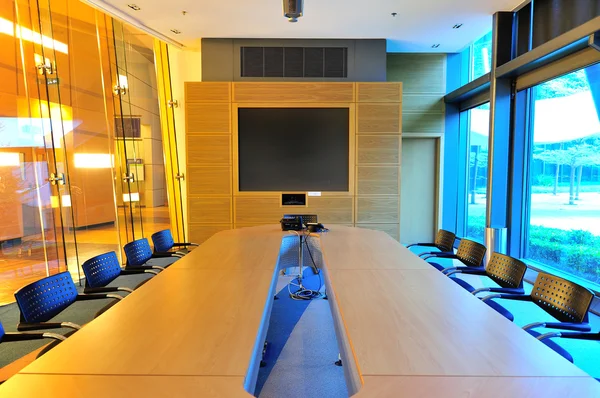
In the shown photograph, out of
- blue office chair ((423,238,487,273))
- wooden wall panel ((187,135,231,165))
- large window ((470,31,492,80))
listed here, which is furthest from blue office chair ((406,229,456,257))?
large window ((470,31,492,80))

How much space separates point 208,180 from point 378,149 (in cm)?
278

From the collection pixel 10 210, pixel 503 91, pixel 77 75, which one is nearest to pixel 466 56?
pixel 503 91

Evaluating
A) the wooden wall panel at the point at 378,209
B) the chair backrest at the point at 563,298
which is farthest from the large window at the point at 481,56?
the chair backrest at the point at 563,298

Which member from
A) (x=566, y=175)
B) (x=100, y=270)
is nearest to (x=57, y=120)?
(x=100, y=270)

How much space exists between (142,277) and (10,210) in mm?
1727

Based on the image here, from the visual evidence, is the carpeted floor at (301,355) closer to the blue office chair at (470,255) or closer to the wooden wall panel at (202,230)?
the blue office chair at (470,255)

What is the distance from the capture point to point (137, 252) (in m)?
3.49

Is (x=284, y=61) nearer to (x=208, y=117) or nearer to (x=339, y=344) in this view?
(x=208, y=117)

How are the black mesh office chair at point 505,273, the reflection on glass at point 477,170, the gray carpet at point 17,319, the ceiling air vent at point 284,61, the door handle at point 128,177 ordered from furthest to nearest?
the reflection on glass at point 477,170
the ceiling air vent at point 284,61
the door handle at point 128,177
the gray carpet at point 17,319
the black mesh office chair at point 505,273

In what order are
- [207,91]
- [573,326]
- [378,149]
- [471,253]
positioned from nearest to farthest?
[573,326] → [471,253] → [207,91] → [378,149]

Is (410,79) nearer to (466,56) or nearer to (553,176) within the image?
(466,56)

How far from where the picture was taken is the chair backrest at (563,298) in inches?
78.2

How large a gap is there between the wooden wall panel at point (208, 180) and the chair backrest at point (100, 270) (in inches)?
114

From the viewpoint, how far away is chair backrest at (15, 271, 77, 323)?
2.10m
